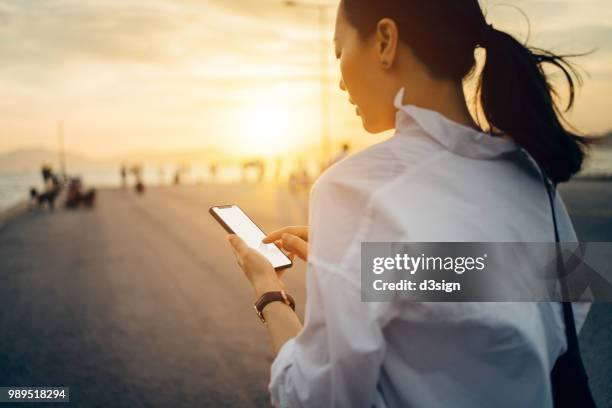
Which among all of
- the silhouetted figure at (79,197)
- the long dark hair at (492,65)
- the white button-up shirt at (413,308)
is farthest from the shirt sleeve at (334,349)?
the silhouetted figure at (79,197)

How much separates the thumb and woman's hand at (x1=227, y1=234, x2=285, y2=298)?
8cm

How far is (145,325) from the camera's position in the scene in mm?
5586

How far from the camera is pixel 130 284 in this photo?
293 inches

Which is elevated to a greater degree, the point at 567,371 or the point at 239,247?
the point at 239,247

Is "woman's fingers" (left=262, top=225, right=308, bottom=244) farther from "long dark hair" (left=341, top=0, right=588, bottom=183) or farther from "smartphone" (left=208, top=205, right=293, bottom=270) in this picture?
"long dark hair" (left=341, top=0, right=588, bottom=183)

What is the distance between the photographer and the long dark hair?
122cm

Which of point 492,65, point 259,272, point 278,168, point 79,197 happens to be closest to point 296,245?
point 259,272

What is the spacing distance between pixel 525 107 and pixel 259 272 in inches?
33.6

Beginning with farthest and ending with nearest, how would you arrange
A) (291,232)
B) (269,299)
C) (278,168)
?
1. (278,168)
2. (291,232)
3. (269,299)

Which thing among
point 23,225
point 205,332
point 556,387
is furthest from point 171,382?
point 23,225

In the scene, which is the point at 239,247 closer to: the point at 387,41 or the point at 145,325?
the point at 387,41

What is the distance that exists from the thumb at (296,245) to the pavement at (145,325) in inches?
100

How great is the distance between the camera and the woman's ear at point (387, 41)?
1.21 metres

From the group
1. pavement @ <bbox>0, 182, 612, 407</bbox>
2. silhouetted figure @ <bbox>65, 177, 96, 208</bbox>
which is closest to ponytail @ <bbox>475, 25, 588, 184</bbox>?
pavement @ <bbox>0, 182, 612, 407</bbox>
